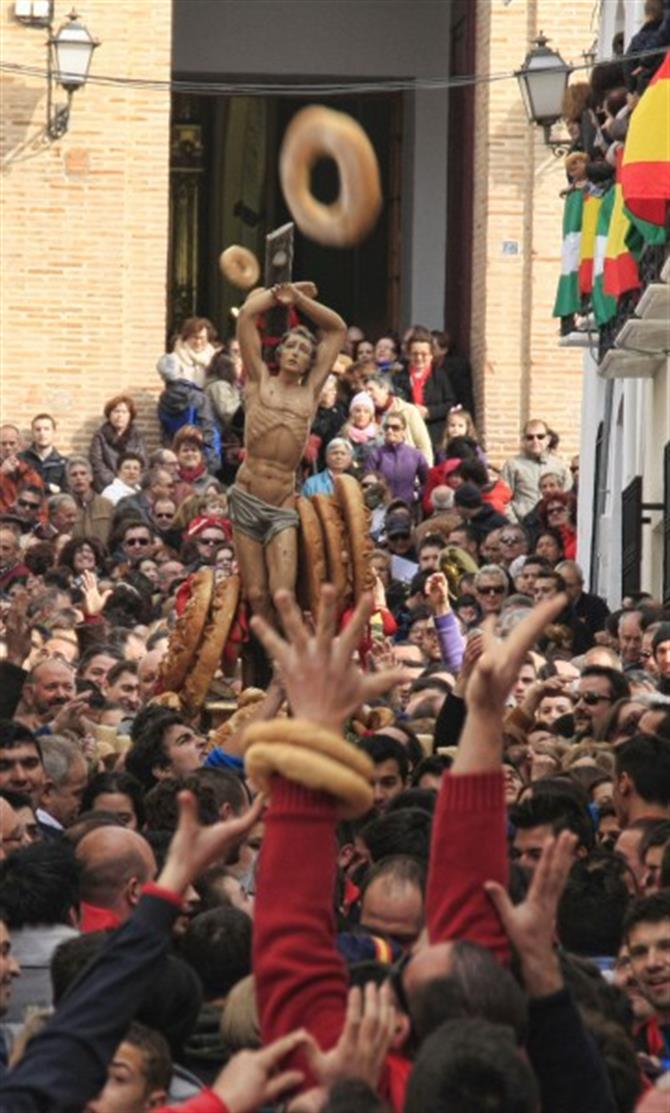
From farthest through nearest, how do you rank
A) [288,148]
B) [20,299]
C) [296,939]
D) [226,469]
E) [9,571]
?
[20,299] < [226,469] < [9,571] < [288,148] < [296,939]

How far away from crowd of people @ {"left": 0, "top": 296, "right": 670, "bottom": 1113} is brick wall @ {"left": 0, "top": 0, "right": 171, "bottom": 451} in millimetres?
12077

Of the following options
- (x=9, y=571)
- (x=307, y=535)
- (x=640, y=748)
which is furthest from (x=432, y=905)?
(x=9, y=571)

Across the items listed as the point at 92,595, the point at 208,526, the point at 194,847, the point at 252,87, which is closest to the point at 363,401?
the point at 208,526

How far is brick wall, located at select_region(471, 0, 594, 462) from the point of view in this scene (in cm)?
3388

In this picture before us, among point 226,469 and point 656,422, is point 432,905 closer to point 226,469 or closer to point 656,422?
point 656,422

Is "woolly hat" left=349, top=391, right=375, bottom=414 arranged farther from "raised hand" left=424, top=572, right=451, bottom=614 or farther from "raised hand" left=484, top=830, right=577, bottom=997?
"raised hand" left=484, top=830, right=577, bottom=997

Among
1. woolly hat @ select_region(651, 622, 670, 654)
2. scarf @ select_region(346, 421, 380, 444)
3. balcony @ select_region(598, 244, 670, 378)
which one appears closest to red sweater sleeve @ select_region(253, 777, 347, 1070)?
woolly hat @ select_region(651, 622, 670, 654)

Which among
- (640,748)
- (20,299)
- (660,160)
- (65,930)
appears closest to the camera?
(65,930)

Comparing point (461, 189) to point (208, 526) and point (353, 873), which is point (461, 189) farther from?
point (353, 873)

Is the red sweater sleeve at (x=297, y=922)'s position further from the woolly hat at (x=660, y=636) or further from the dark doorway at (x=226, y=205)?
the dark doorway at (x=226, y=205)

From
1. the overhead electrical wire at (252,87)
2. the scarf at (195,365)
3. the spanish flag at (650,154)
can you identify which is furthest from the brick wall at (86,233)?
the spanish flag at (650,154)

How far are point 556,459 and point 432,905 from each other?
2342 centimetres

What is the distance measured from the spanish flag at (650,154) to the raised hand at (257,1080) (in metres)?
15.2

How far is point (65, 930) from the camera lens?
30.1 ft
